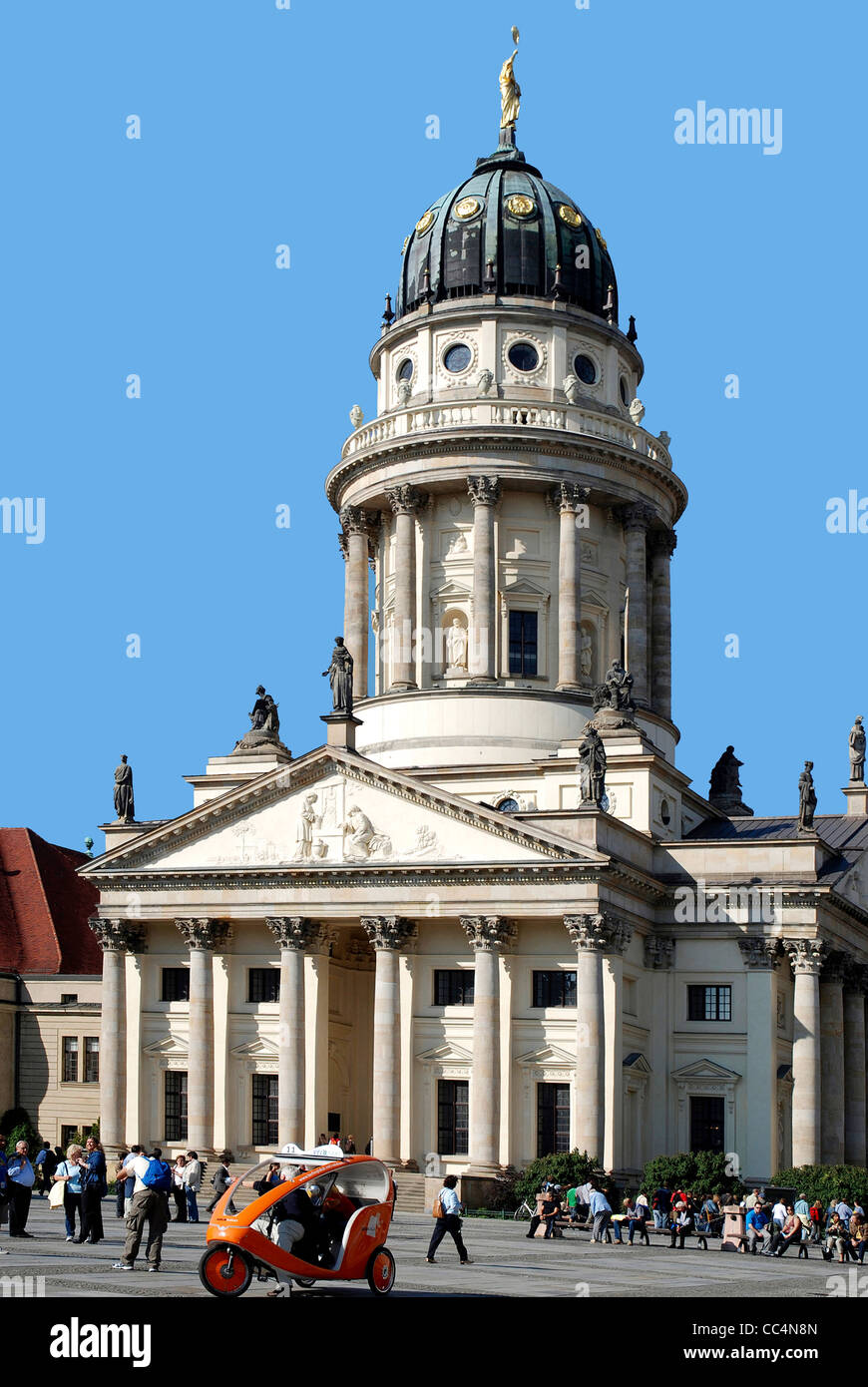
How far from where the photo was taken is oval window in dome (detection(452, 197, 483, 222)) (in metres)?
77.9

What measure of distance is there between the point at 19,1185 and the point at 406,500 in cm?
4376

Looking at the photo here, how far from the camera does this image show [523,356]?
76.1m

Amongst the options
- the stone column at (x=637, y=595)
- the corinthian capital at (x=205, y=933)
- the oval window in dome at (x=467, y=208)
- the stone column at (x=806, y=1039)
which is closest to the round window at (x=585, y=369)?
the stone column at (x=637, y=595)

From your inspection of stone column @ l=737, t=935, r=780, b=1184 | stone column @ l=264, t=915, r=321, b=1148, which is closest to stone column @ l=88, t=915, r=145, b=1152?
stone column @ l=264, t=915, r=321, b=1148

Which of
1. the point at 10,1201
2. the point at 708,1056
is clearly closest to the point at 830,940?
the point at 708,1056

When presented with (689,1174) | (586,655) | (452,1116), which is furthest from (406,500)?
(689,1174)

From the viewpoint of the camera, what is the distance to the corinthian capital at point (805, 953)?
63.2 m

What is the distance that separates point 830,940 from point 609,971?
10419 millimetres

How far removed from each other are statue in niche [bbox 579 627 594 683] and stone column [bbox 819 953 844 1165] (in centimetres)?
1480

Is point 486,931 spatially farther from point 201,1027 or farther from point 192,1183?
point 192,1183

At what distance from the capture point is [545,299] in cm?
7656

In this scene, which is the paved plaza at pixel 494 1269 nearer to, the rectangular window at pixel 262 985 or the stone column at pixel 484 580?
the rectangular window at pixel 262 985
